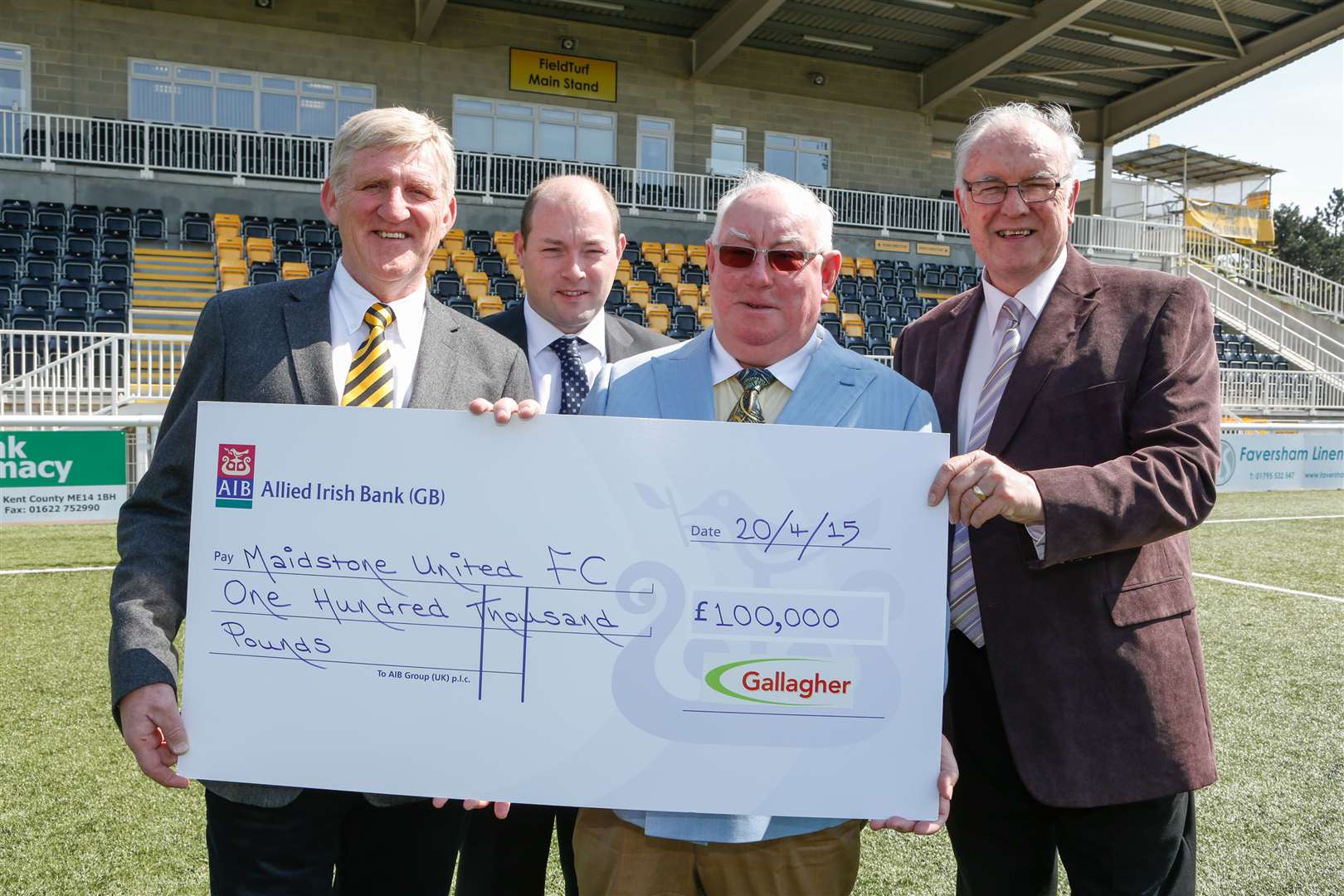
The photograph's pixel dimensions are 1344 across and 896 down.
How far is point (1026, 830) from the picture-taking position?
2.12 m

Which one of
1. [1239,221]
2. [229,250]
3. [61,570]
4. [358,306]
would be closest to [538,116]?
[229,250]

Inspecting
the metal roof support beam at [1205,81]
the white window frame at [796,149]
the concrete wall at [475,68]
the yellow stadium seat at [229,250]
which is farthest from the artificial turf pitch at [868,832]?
the metal roof support beam at [1205,81]

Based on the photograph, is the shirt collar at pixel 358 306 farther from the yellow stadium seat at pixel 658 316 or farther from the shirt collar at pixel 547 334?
the yellow stadium seat at pixel 658 316

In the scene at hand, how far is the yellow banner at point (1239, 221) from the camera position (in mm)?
34438

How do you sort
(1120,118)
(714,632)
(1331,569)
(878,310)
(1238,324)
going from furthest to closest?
(1120,118), (1238,324), (878,310), (1331,569), (714,632)

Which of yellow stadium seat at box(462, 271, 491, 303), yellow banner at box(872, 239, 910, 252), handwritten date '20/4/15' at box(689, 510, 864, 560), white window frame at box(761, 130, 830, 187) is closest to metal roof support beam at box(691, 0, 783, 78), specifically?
white window frame at box(761, 130, 830, 187)

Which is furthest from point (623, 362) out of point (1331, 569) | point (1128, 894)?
point (1331, 569)

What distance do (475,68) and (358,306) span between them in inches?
880

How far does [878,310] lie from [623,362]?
19.3m

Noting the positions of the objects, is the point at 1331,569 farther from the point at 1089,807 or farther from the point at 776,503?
the point at 776,503

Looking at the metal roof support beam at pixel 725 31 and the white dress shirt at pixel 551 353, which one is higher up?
the metal roof support beam at pixel 725 31

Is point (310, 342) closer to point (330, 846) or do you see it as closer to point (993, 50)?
point (330, 846)

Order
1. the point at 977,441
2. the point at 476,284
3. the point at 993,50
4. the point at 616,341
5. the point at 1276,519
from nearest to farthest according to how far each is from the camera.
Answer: the point at 977,441
the point at 616,341
the point at 1276,519
the point at 476,284
the point at 993,50

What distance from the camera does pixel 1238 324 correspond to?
2456cm
